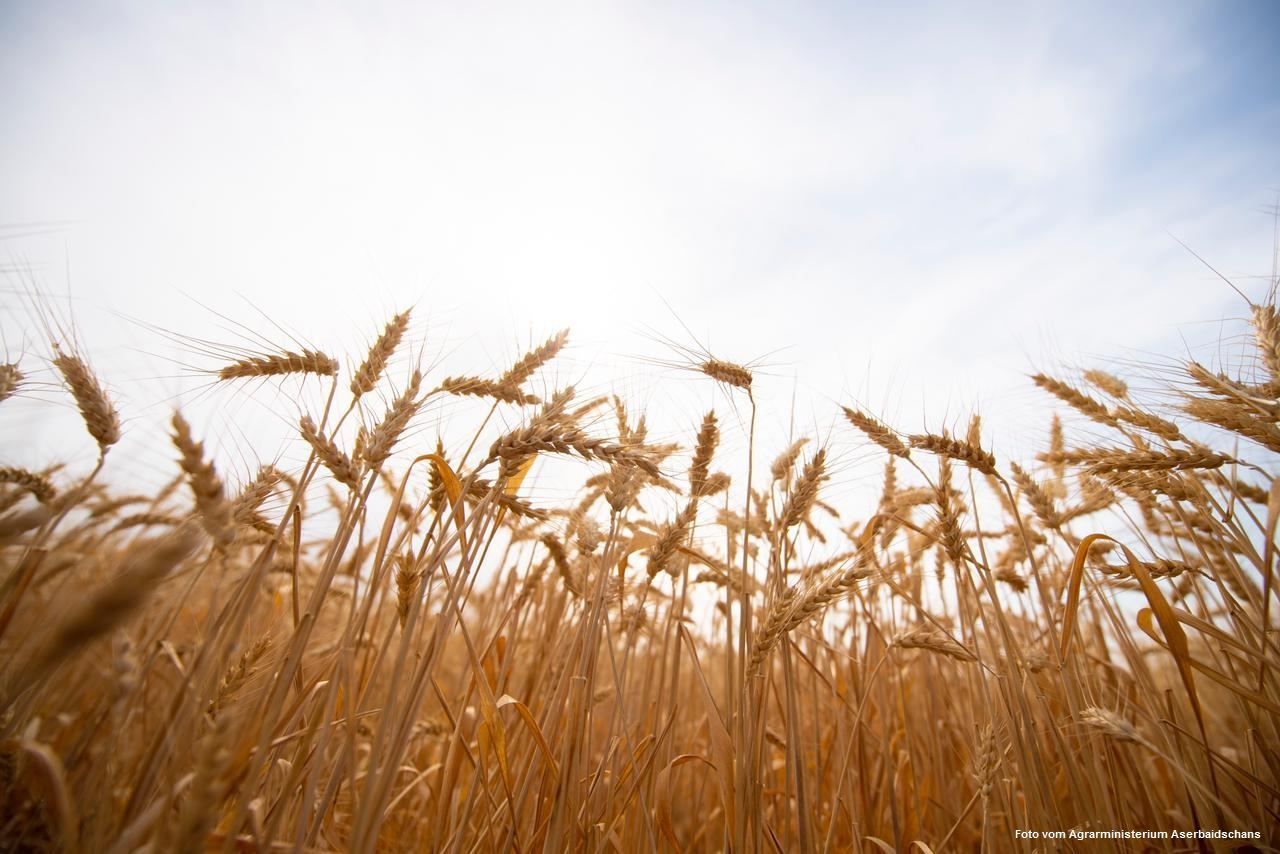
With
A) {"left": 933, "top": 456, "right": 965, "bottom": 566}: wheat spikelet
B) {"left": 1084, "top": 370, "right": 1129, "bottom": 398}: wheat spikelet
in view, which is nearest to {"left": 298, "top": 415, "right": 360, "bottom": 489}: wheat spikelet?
{"left": 933, "top": 456, "right": 965, "bottom": 566}: wheat spikelet

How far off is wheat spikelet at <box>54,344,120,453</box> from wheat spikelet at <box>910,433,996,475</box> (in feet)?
8.84

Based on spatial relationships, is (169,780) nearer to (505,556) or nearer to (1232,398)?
(505,556)

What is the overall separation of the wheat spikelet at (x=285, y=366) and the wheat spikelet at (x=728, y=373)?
1407 mm

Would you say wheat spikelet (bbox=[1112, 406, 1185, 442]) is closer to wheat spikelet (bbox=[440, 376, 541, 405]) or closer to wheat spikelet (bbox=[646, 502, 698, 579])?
wheat spikelet (bbox=[646, 502, 698, 579])

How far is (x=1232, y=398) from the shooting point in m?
1.88

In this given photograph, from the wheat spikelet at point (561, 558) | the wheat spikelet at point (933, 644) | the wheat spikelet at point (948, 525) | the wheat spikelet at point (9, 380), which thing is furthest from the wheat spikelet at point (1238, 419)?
the wheat spikelet at point (9, 380)

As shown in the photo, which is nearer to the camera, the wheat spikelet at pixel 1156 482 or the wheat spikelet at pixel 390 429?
the wheat spikelet at pixel 390 429

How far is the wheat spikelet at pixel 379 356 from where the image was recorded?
6.07 ft

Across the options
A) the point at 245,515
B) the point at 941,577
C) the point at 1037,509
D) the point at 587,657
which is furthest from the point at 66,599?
the point at 941,577

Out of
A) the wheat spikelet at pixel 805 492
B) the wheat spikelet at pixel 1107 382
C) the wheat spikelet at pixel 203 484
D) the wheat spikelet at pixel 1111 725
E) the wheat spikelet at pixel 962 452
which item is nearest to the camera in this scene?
the wheat spikelet at pixel 203 484

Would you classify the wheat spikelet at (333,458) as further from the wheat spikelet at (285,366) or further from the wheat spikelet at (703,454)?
the wheat spikelet at (703,454)

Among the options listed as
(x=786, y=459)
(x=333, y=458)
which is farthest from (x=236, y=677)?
(x=786, y=459)

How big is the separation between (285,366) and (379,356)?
32 cm

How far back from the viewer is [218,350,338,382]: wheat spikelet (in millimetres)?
1938
